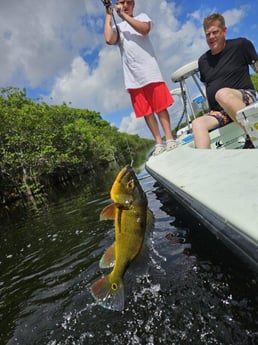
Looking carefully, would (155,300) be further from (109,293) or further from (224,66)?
(224,66)

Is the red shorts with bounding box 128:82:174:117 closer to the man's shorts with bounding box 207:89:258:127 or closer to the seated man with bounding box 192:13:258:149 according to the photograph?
the seated man with bounding box 192:13:258:149

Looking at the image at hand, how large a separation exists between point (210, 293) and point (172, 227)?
1892 mm

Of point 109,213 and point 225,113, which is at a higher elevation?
point 225,113

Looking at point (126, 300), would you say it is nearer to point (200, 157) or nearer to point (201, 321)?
point (201, 321)

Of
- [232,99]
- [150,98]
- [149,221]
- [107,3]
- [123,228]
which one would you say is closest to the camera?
[123,228]

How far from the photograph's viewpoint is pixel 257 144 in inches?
145

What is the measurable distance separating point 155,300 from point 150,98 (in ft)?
10.9

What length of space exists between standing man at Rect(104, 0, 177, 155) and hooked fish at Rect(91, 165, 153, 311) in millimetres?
3506

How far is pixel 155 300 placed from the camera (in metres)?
2.57

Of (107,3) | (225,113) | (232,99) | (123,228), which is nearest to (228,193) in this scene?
(123,228)

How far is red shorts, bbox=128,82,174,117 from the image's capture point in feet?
16.8

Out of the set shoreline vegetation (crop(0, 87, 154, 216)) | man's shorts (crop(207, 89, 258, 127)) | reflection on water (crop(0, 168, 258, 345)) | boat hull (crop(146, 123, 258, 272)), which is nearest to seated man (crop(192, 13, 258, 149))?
man's shorts (crop(207, 89, 258, 127))

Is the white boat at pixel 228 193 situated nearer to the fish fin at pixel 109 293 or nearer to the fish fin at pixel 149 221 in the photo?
the fish fin at pixel 149 221

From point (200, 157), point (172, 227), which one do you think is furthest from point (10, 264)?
point (200, 157)
